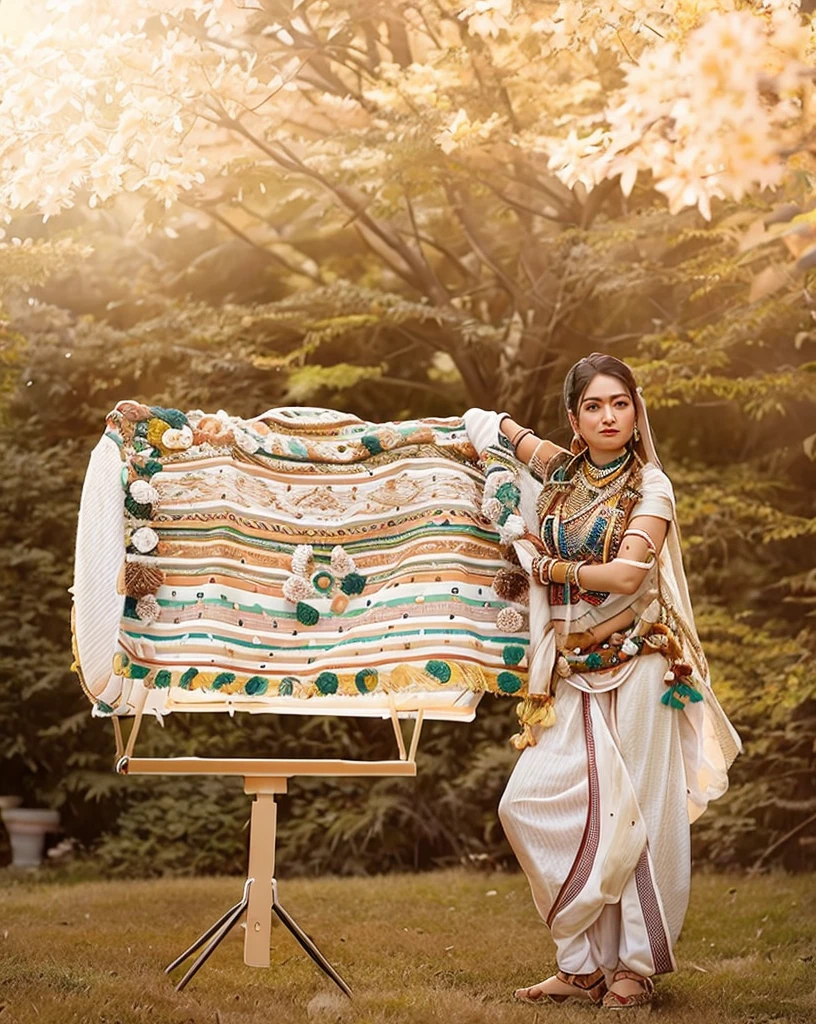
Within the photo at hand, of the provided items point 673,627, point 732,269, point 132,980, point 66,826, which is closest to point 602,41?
point 732,269

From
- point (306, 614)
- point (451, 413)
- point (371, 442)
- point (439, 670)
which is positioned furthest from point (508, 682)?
point (451, 413)

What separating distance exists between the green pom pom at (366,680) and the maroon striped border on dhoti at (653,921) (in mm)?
798

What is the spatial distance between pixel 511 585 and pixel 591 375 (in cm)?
60

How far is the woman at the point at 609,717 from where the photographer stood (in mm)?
3195

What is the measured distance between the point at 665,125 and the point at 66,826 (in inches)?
180

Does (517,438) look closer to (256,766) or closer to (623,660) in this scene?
(623,660)

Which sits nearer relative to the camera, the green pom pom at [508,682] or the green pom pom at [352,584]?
the green pom pom at [508,682]

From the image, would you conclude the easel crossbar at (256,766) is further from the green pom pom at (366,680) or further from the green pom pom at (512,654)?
the green pom pom at (512,654)

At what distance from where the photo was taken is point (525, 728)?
3.38 metres

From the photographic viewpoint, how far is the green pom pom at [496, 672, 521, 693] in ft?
10.9

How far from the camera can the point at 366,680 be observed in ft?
10.8

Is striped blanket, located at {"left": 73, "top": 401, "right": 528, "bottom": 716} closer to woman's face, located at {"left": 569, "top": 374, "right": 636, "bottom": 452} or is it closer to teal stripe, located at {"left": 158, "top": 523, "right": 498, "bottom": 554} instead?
teal stripe, located at {"left": 158, "top": 523, "right": 498, "bottom": 554}

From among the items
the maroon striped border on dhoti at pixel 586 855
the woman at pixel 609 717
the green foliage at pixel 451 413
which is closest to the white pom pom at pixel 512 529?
the woman at pixel 609 717

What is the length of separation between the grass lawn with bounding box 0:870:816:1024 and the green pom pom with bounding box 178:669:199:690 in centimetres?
78
